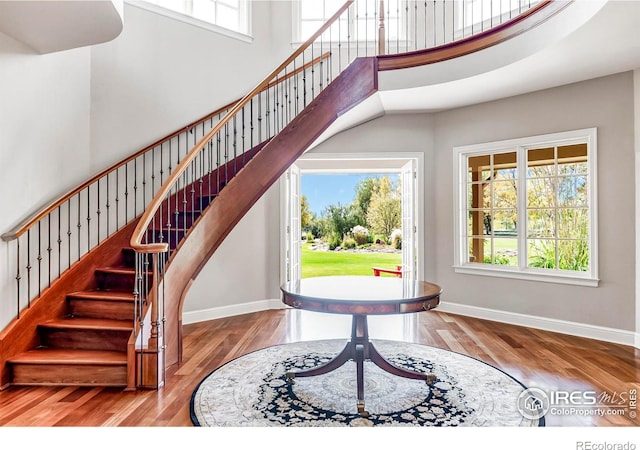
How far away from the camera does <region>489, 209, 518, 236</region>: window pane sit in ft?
15.1

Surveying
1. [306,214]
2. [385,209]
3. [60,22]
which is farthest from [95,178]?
[385,209]

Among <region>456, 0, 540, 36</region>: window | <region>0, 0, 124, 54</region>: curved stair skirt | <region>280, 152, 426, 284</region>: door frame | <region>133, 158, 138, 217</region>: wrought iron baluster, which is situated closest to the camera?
<region>0, 0, 124, 54</region>: curved stair skirt

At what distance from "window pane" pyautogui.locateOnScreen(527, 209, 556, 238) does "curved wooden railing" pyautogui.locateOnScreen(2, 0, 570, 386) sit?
6.47ft

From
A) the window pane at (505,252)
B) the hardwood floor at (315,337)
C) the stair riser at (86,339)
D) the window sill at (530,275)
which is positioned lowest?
the hardwood floor at (315,337)

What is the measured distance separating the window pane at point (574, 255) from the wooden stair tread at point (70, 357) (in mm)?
4266

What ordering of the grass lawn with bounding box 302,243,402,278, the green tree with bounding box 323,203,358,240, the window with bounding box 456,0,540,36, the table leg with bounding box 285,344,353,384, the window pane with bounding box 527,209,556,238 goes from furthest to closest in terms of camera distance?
the green tree with bounding box 323,203,358,240
the grass lawn with bounding box 302,243,402,278
the window with bounding box 456,0,540,36
the window pane with bounding box 527,209,556,238
the table leg with bounding box 285,344,353,384

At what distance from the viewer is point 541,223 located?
441 cm

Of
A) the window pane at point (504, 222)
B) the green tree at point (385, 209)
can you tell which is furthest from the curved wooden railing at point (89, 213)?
the green tree at point (385, 209)

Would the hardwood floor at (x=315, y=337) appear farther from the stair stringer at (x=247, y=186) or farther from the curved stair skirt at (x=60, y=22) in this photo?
the curved stair skirt at (x=60, y=22)

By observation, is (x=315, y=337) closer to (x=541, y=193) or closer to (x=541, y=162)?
(x=541, y=193)

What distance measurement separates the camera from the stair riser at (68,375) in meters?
2.75

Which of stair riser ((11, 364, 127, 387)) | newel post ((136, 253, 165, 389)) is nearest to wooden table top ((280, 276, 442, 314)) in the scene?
newel post ((136, 253, 165, 389))

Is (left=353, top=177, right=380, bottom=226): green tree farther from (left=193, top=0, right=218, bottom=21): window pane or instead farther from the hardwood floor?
(left=193, top=0, right=218, bottom=21): window pane

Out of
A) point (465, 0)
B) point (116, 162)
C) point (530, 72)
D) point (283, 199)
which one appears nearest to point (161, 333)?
point (116, 162)
